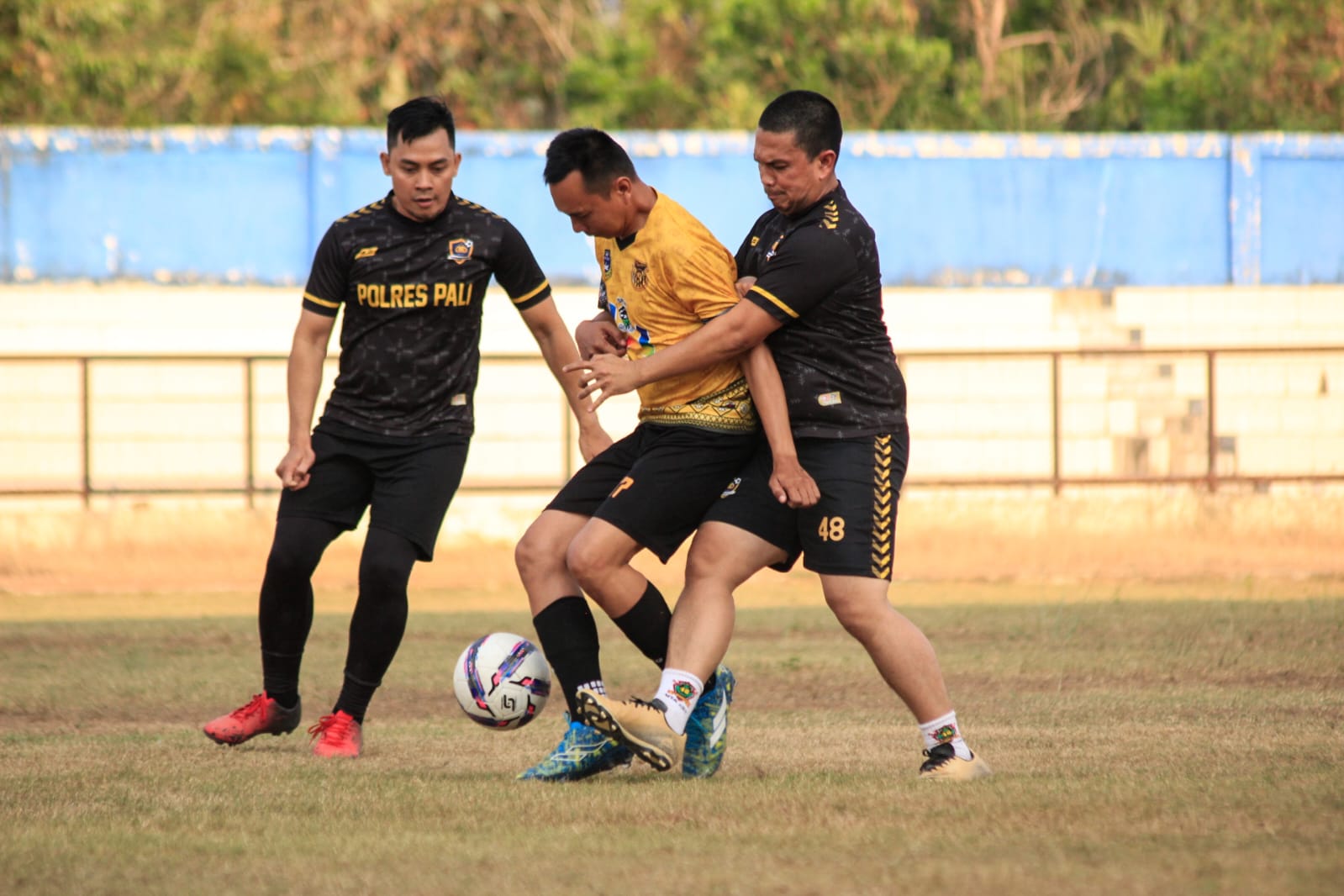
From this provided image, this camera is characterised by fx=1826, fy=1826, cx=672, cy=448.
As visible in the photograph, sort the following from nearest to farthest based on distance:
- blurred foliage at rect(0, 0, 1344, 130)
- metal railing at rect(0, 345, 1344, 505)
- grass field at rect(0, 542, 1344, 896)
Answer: grass field at rect(0, 542, 1344, 896) → metal railing at rect(0, 345, 1344, 505) → blurred foliage at rect(0, 0, 1344, 130)

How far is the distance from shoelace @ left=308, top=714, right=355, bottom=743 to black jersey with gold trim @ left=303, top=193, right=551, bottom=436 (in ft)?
3.34

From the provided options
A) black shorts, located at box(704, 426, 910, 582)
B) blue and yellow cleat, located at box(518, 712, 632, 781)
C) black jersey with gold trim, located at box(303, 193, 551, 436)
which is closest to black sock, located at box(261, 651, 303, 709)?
black jersey with gold trim, located at box(303, 193, 551, 436)

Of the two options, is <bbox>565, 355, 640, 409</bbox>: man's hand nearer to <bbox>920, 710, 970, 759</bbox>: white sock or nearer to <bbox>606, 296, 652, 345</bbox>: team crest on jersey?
<bbox>606, 296, 652, 345</bbox>: team crest on jersey

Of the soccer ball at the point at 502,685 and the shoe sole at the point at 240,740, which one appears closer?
the soccer ball at the point at 502,685

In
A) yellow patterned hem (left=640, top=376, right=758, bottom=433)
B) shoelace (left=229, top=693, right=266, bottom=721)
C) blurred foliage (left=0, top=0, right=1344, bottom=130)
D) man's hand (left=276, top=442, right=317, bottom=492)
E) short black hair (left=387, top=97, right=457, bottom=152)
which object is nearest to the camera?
yellow patterned hem (left=640, top=376, right=758, bottom=433)

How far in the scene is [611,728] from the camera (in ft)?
17.4

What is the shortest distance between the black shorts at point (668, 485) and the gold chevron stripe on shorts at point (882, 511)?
415 millimetres

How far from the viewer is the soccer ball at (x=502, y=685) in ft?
20.1

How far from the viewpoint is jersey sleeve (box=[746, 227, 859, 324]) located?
5.34m

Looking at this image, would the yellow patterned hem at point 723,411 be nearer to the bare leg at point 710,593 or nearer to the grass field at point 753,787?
the bare leg at point 710,593

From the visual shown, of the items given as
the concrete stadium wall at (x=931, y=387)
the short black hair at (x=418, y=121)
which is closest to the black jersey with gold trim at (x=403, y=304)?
the short black hair at (x=418, y=121)

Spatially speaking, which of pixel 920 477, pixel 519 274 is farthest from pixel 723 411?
pixel 920 477

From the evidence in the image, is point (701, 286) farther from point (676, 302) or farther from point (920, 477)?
point (920, 477)

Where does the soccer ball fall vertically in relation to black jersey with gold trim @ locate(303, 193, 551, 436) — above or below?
below
